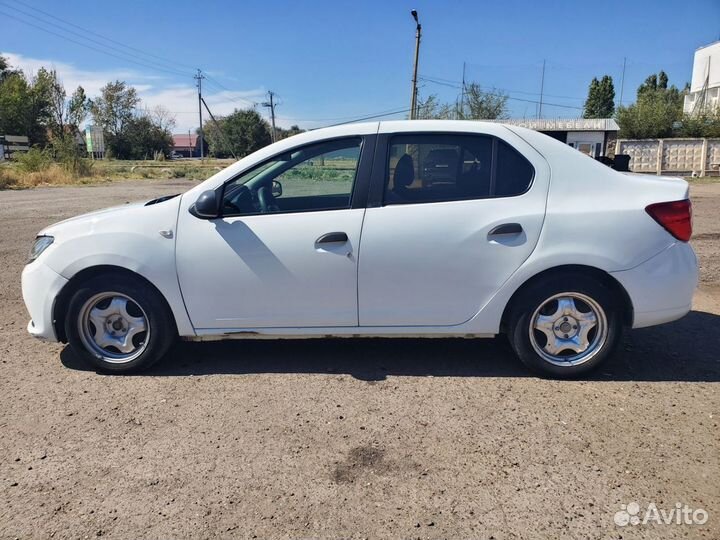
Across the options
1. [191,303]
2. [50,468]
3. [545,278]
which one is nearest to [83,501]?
[50,468]

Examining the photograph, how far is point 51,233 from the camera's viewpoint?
4312 mm

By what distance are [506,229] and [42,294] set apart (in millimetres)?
3335

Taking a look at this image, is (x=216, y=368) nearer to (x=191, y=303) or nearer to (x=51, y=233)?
(x=191, y=303)

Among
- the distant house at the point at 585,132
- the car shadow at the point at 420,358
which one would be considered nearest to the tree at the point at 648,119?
the distant house at the point at 585,132

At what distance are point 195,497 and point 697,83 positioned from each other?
248 feet

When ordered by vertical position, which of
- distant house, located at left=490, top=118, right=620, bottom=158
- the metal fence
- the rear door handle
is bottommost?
the rear door handle

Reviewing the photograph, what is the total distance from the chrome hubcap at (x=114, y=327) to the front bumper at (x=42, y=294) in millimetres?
228

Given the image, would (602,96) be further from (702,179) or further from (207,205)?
(207,205)

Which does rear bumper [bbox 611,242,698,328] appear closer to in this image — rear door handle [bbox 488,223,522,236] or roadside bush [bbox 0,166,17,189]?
rear door handle [bbox 488,223,522,236]

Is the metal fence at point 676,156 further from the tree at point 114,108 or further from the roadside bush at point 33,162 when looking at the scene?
the tree at point 114,108

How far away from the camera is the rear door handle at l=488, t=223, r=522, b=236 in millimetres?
3934

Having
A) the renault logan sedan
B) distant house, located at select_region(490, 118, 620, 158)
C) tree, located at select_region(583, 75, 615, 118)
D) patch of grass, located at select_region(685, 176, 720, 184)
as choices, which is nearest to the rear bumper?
the renault logan sedan

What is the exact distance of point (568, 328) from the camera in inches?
161

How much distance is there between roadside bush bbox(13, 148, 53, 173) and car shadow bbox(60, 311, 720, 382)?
102ft
